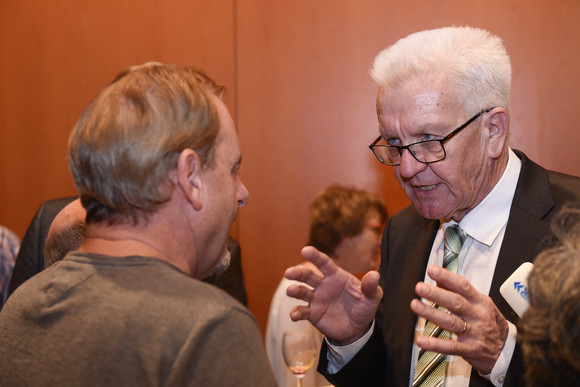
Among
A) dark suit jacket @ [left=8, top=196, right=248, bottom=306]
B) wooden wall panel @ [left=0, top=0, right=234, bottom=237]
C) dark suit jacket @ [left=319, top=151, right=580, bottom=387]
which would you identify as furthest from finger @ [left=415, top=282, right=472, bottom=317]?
wooden wall panel @ [left=0, top=0, right=234, bottom=237]

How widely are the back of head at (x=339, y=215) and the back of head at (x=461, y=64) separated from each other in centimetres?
139

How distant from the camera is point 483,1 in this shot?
337cm

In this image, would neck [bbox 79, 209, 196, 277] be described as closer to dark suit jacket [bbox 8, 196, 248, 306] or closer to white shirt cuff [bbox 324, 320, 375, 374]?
white shirt cuff [bbox 324, 320, 375, 374]

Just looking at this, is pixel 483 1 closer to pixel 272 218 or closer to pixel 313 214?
pixel 313 214

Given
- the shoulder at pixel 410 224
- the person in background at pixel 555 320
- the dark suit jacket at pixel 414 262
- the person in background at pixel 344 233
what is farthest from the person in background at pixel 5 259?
the person in background at pixel 555 320

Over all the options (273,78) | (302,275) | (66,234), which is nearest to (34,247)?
(66,234)

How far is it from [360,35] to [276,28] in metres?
0.54

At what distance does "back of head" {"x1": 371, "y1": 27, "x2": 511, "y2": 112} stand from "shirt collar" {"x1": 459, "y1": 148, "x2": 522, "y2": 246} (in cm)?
24

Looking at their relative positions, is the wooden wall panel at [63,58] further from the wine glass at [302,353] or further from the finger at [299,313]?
the finger at [299,313]

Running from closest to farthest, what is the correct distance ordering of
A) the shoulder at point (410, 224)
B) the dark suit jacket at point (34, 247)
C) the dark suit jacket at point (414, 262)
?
the dark suit jacket at point (414, 262), the shoulder at point (410, 224), the dark suit jacket at point (34, 247)

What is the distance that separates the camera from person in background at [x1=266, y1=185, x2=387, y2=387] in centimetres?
307

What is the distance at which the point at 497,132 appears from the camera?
6.08ft

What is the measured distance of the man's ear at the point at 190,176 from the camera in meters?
1.09

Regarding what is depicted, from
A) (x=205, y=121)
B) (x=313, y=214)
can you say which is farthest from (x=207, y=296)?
(x=313, y=214)
